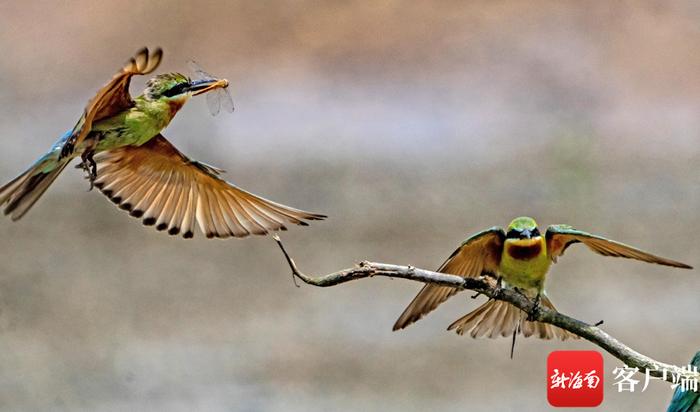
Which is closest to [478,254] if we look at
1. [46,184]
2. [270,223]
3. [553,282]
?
[270,223]

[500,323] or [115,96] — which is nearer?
[115,96]

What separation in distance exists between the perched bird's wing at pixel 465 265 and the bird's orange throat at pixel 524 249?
3cm

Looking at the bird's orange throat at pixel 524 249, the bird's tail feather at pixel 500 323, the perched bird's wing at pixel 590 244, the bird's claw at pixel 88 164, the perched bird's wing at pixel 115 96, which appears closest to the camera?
the perched bird's wing at pixel 115 96

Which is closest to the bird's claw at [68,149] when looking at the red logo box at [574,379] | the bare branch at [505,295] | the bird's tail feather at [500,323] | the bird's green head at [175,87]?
the bird's green head at [175,87]

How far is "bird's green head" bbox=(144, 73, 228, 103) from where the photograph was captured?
6.67 feet

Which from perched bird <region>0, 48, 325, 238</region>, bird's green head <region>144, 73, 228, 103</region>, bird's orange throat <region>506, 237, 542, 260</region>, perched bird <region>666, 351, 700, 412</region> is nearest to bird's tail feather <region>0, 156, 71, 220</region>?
perched bird <region>0, 48, 325, 238</region>

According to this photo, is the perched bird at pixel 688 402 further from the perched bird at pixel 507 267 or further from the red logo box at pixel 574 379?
the perched bird at pixel 507 267

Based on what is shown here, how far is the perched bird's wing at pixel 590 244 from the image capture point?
1882mm

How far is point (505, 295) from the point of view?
72.3 inches

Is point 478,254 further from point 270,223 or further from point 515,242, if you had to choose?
point 270,223

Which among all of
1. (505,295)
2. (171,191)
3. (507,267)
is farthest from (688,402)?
(171,191)

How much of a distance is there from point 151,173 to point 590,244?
80 cm

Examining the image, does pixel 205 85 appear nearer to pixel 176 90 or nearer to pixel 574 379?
pixel 176 90

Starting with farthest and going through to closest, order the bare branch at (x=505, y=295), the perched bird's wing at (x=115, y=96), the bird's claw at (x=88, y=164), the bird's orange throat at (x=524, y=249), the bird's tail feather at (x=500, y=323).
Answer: the bird's tail feather at (x=500, y=323), the bird's orange throat at (x=524, y=249), the bird's claw at (x=88, y=164), the perched bird's wing at (x=115, y=96), the bare branch at (x=505, y=295)
